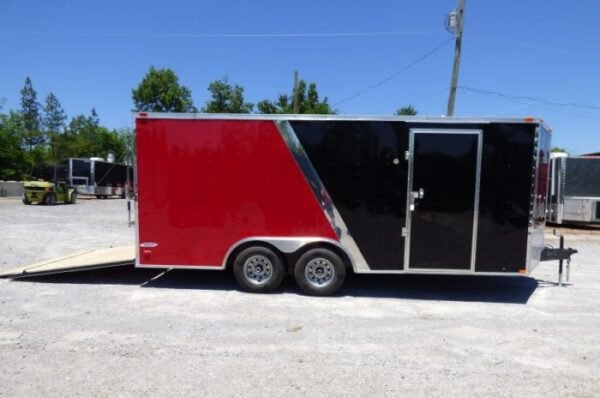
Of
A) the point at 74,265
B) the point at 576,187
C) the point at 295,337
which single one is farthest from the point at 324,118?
the point at 576,187

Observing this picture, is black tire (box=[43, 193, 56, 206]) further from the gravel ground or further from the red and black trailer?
the red and black trailer

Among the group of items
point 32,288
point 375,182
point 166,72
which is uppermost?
point 166,72

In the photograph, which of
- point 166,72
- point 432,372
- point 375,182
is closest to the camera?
point 432,372

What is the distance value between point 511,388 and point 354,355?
1.43 m

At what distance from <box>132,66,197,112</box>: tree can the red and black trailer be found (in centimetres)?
5641

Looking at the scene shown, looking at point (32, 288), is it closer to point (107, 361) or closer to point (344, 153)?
point (107, 361)

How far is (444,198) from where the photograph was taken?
6695 mm

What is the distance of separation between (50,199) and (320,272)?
25.2 m

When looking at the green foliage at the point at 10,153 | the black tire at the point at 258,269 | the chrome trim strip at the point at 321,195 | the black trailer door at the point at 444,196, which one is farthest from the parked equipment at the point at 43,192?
the black trailer door at the point at 444,196

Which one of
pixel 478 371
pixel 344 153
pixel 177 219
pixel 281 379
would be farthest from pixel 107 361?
pixel 344 153

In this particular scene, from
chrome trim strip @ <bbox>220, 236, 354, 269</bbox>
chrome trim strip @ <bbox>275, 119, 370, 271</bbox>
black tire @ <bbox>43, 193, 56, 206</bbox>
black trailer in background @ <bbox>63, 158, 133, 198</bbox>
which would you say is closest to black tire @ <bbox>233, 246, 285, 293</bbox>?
chrome trim strip @ <bbox>220, 236, 354, 269</bbox>

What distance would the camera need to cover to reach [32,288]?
723cm

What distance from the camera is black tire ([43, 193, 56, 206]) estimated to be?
2711cm

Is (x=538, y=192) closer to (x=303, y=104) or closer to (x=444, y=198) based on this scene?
(x=444, y=198)
